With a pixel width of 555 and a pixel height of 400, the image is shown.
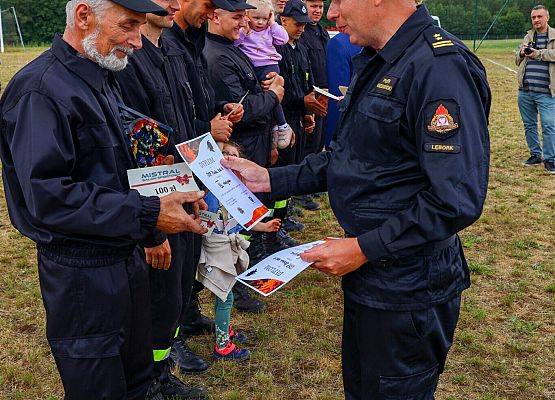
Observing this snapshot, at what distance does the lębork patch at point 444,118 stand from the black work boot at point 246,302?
2.99 m

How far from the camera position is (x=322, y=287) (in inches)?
205

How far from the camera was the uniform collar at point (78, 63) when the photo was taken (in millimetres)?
2299

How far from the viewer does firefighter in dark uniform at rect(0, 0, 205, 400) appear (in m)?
2.16

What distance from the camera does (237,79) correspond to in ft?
14.6

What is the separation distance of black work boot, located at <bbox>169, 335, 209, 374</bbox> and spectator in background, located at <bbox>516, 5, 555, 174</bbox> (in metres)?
6.82

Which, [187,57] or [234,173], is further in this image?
[187,57]

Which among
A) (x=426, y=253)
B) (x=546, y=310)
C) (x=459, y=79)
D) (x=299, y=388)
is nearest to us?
(x=459, y=79)

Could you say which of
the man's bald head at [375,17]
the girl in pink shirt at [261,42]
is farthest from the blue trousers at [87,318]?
the girl in pink shirt at [261,42]

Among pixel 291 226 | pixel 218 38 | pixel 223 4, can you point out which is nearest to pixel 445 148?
pixel 223 4

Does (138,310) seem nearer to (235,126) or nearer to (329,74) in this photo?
(235,126)

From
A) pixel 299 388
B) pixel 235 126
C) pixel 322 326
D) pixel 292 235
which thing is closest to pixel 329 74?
pixel 292 235

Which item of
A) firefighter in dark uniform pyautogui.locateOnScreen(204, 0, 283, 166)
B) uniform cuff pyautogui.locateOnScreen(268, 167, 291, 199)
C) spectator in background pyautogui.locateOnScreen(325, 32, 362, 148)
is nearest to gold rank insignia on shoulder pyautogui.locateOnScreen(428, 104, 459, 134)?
uniform cuff pyautogui.locateOnScreen(268, 167, 291, 199)

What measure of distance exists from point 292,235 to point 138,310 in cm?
397

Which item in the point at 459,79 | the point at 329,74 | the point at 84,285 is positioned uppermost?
the point at 459,79
